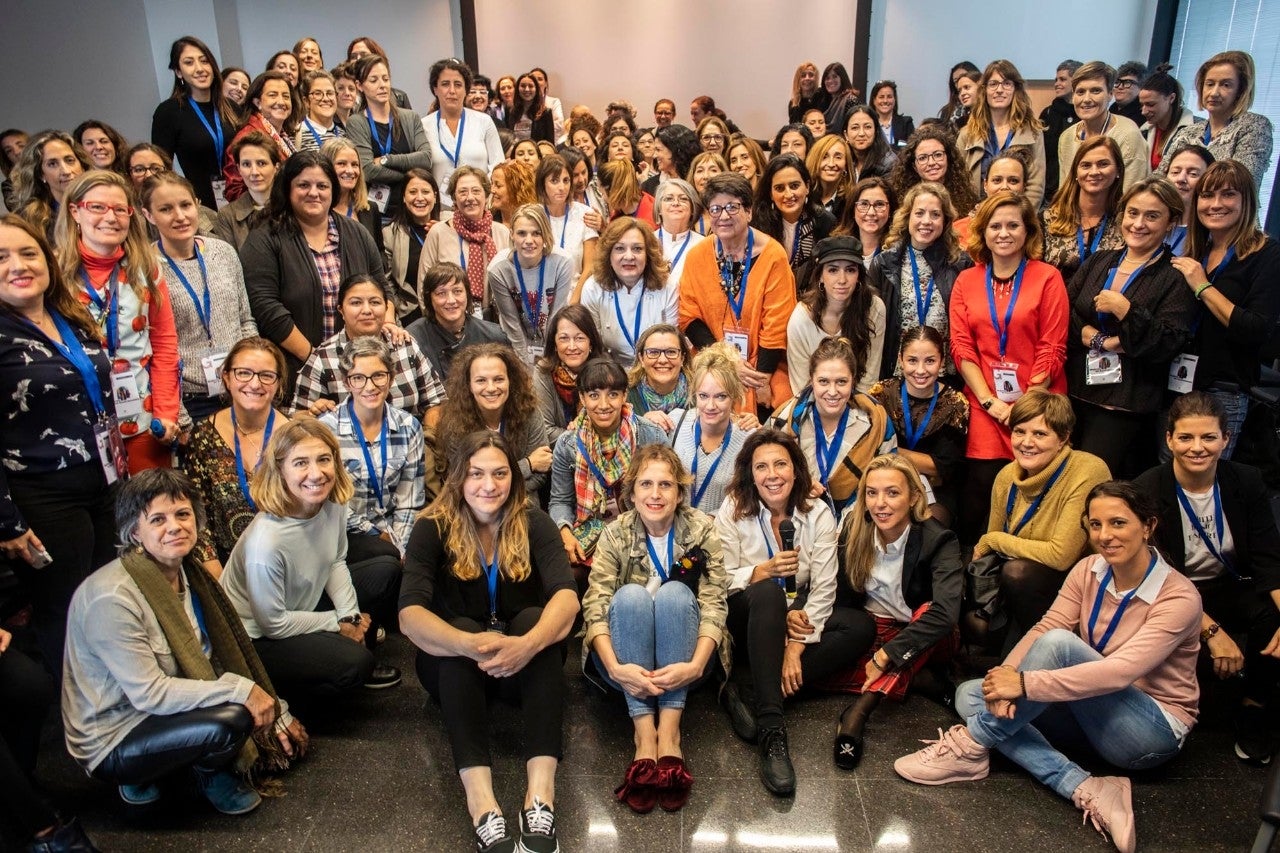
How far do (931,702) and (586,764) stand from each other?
123 cm

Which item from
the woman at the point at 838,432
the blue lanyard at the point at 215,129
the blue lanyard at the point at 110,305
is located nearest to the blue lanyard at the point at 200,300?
the blue lanyard at the point at 110,305

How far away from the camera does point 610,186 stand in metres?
4.80

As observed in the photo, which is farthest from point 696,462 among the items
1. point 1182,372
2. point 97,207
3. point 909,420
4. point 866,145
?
point 866,145

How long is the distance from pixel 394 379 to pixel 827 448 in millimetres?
1777

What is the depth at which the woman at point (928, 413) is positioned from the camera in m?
3.34

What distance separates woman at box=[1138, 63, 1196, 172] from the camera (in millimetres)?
4348

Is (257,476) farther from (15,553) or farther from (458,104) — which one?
(458,104)

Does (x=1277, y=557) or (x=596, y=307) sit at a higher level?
(x=596, y=307)

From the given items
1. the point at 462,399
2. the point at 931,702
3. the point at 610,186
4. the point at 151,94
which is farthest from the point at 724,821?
the point at 151,94

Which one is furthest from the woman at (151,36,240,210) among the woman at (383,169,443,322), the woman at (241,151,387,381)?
the woman at (241,151,387,381)

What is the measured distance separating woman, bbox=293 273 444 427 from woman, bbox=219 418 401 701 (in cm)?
69

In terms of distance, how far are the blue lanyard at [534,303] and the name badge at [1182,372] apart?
270 cm

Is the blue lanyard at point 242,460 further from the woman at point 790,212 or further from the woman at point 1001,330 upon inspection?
the woman at point 1001,330

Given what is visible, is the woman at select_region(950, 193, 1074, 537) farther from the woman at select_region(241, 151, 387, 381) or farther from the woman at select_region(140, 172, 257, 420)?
the woman at select_region(140, 172, 257, 420)
